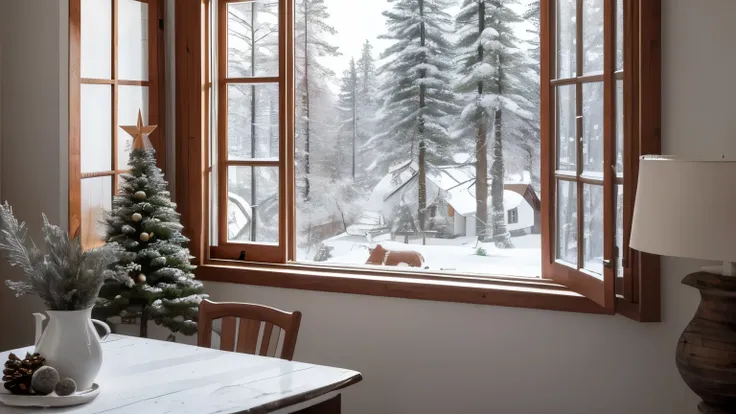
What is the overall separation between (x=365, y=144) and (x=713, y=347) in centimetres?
250

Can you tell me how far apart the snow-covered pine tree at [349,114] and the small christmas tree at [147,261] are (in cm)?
103

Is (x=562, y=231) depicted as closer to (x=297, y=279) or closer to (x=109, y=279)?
(x=297, y=279)

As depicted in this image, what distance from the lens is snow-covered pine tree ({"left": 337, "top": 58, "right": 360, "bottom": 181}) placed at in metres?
4.68

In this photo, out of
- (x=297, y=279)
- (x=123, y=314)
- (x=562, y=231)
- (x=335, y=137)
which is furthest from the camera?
(x=335, y=137)

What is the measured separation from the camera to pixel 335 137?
4.73 m

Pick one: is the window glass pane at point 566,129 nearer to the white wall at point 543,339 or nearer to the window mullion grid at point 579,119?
the window mullion grid at point 579,119

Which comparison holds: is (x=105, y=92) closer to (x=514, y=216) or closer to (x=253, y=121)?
(x=253, y=121)

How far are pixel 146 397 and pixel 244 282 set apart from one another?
2.15 meters

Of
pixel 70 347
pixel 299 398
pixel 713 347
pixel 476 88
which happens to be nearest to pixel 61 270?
pixel 70 347

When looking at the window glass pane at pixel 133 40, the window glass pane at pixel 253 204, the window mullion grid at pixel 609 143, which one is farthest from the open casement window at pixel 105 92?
the window mullion grid at pixel 609 143

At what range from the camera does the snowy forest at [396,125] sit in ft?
14.4

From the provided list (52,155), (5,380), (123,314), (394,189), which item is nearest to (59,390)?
(5,380)

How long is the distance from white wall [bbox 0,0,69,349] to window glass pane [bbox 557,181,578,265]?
232 centimetres

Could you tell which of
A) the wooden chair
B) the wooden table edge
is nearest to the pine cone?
the wooden table edge
